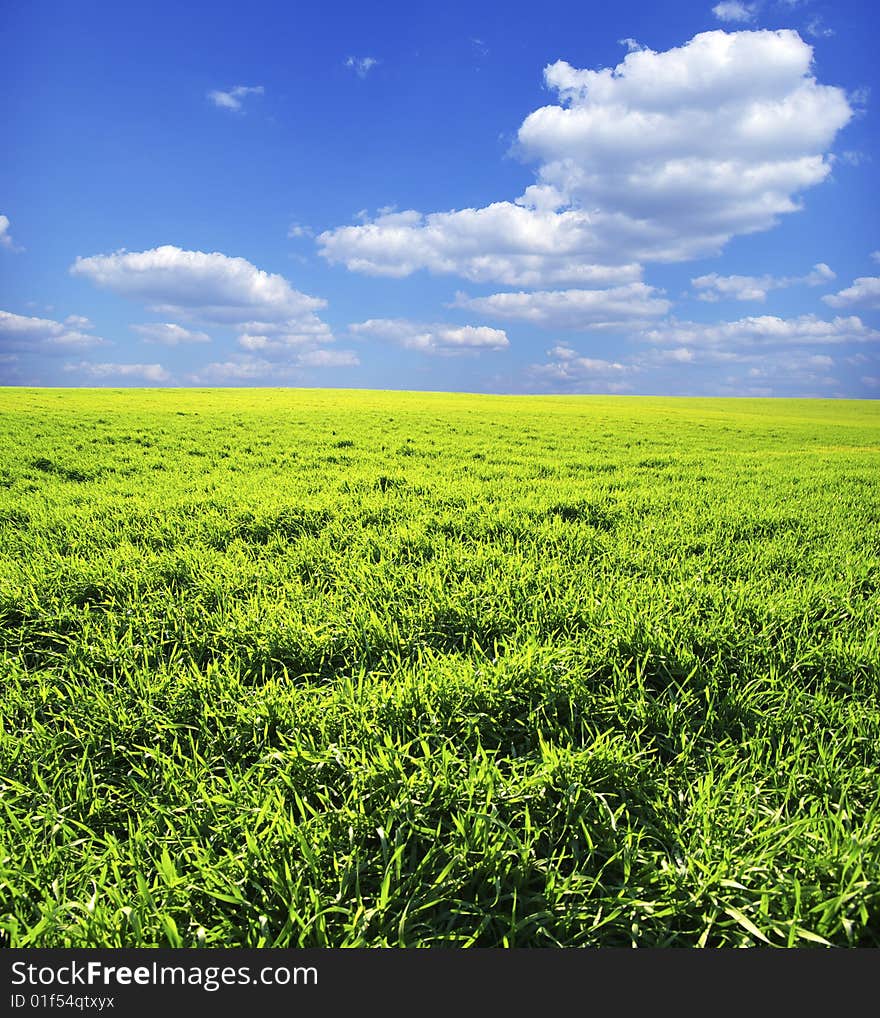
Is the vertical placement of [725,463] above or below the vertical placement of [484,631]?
above

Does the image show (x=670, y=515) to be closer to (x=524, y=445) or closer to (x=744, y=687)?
(x=744, y=687)

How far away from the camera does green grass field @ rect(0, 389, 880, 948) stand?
5.43 ft

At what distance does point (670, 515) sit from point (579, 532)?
1.53 m

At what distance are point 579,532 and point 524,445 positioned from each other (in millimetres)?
9130

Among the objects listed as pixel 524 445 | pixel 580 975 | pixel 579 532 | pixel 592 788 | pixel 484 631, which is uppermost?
pixel 524 445

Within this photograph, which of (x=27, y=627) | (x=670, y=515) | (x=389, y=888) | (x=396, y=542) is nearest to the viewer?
(x=389, y=888)

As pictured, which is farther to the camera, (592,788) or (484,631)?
(484,631)

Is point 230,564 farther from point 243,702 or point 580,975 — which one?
point 580,975

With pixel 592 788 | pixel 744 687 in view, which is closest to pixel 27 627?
pixel 592 788

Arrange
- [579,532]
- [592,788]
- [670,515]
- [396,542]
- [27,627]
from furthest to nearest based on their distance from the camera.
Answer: [670,515] → [579,532] → [396,542] → [27,627] → [592,788]

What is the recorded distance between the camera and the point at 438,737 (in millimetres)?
2309

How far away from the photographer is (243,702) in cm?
260

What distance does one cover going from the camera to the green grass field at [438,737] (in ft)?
5.43

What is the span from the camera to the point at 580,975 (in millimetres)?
1519
